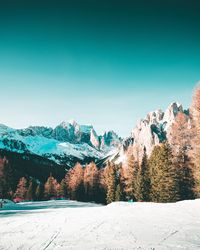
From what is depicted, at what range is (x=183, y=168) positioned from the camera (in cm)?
4056

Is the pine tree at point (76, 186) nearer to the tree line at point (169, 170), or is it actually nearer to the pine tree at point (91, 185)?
the pine tree at point (91, 185)

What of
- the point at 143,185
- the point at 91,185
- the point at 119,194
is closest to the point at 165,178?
the point at 143,185

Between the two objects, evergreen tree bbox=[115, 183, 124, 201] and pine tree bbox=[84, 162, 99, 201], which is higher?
pine tree bbox=[84, 162, 99, 201]

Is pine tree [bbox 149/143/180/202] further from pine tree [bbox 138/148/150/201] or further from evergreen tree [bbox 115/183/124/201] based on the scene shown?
evergreen tree [bbox 115/183/124/201]

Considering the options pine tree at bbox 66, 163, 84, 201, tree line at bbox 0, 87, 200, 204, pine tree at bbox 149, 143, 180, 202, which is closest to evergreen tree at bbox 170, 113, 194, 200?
tree line at bbox 0, 87, 200, 204

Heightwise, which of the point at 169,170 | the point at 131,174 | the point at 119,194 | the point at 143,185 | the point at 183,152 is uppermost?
the point at 183,152

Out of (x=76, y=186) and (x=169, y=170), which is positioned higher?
(x=76, y=186)

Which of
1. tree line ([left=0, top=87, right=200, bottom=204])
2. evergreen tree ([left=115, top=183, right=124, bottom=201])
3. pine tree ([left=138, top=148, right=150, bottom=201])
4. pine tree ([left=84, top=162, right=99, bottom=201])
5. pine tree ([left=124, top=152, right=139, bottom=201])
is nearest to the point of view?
tree line ([left=0, top=87, right=200, bottom=204])

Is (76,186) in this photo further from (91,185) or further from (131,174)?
(131,174)

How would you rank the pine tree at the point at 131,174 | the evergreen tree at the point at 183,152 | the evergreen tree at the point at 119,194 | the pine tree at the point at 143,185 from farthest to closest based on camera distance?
the evergreen tree at the point at 119,194 < the pine tree at the point at 131,174 < the pine tree at the point at 143,185 < the evergreen tree at the point at 183,152

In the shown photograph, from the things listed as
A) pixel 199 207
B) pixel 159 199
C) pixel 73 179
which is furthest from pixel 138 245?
pixel 73 179

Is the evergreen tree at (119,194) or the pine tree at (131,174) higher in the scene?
the pine tree at (131,174)

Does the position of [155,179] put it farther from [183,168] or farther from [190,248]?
[190,248]

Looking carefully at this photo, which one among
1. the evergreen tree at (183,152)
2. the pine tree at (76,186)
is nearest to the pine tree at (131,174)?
the evergreen tree at (183,152)
